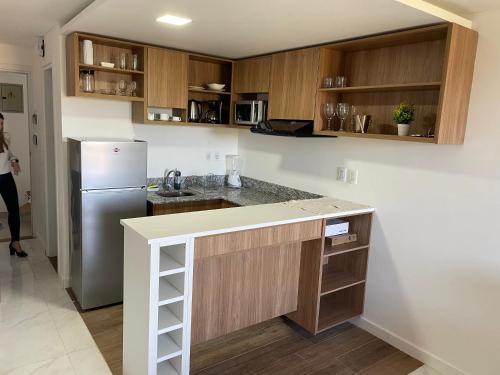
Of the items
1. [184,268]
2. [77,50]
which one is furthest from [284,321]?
[77,50]

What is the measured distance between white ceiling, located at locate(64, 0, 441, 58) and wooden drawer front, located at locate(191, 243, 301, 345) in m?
1.55

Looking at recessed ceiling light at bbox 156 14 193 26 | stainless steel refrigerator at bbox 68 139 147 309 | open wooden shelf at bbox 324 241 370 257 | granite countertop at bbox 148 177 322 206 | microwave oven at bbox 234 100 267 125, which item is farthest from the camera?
microwave oven at bbox 234 100 267 125

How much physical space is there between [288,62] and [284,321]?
2195mm

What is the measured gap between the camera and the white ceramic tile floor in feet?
8.13

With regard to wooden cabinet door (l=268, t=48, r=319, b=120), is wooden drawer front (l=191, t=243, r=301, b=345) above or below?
below

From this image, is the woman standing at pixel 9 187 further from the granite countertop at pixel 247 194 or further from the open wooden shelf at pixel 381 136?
the open wooden shelf at pixel 381 136

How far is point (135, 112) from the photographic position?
3621 mm

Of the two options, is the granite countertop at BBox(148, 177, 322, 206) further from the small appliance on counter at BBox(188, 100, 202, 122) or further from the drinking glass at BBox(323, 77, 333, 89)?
the drinking glass at BBox(323, 77, 333, 89)

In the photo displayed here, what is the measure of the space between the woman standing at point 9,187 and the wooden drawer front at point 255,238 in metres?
2.87

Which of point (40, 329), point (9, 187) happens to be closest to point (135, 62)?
point (9, 187)

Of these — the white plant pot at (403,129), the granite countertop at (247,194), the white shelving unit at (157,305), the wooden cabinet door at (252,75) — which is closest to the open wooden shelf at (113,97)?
the granite countertop at (247,194)

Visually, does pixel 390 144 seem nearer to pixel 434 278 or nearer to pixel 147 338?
pixel 434 278

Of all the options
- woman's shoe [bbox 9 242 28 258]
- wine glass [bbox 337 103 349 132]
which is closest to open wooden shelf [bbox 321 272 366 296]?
wine glass [bbox 337 103 349 132]

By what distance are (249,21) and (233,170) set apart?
2061mm
